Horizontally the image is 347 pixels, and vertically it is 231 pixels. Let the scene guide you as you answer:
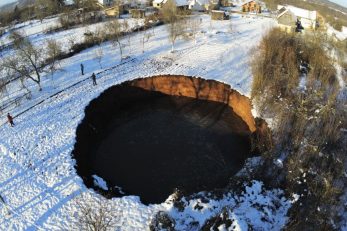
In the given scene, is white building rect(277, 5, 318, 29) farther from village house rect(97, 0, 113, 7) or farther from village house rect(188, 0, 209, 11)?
village house rect(97, 0, 113, 7)

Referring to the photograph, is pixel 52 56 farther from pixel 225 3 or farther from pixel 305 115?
pixel 225 3

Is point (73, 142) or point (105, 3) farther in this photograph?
point (105, 3)

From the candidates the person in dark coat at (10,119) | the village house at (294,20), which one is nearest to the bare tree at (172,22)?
the village house at (294,20)

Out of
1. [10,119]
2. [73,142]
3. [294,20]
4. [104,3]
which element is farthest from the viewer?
[104,3]

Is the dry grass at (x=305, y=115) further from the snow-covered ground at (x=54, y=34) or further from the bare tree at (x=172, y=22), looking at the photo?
the snow-covered ground at (x=54, y=34)

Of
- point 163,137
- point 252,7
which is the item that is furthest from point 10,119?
point 252,7

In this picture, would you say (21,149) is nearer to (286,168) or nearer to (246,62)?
(286,168)
